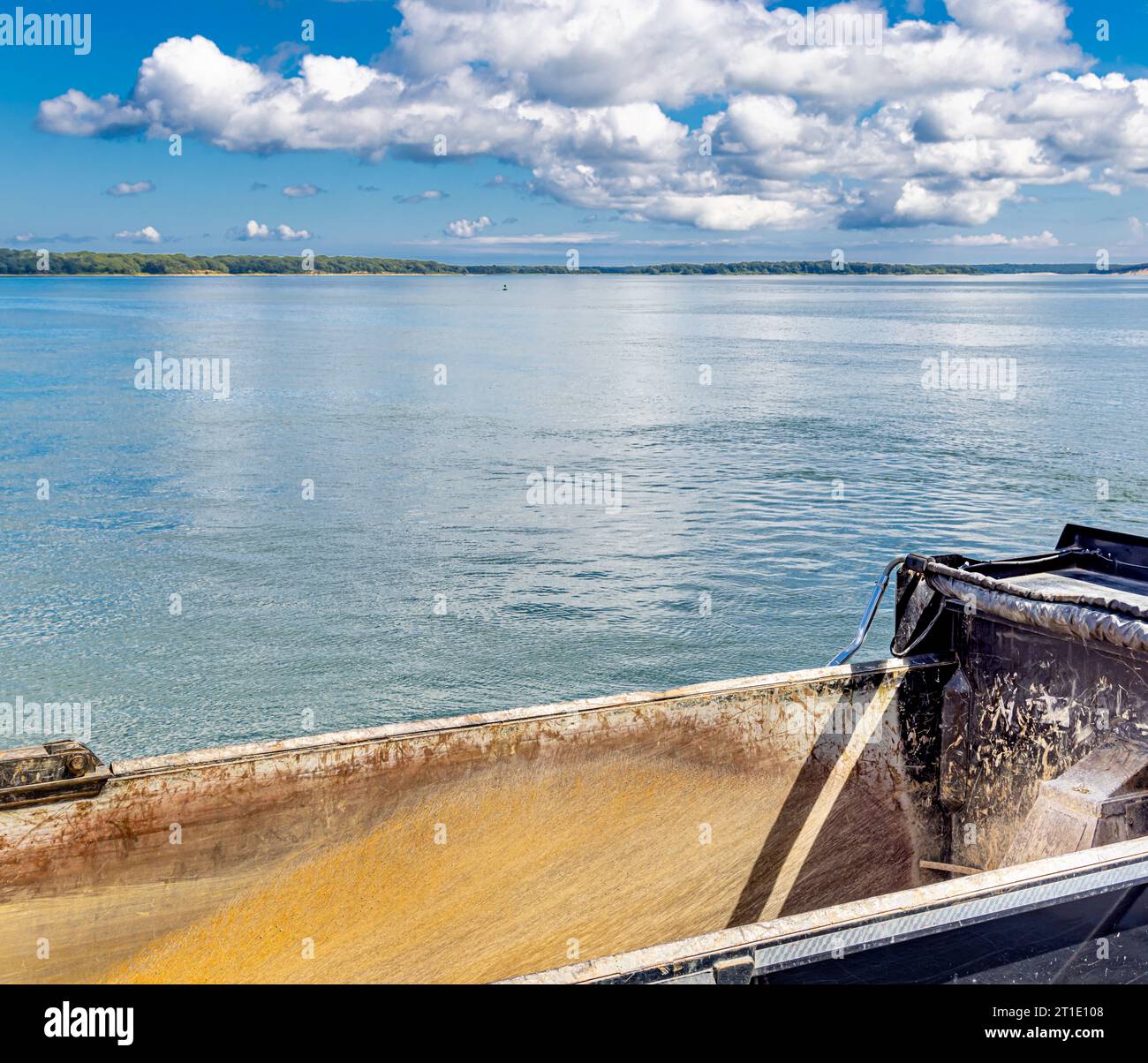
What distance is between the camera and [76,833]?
4.11 meters

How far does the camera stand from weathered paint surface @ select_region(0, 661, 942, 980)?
4.21 meters

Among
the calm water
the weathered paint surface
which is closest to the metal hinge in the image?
the weathered paint surface

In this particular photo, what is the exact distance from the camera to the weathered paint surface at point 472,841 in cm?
421

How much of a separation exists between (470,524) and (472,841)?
12504 mm

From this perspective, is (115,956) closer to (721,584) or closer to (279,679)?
(279,679)

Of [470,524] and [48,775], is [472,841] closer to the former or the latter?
[48,775]

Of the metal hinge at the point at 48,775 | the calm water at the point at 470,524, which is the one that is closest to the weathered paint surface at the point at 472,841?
the metal hinge at the point at 48,775

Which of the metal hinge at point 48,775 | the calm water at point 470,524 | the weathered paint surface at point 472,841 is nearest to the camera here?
the metal hinge at point 48,775

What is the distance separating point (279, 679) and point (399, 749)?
6.68 m

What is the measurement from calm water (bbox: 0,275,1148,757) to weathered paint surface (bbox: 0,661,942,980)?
5.41 metres

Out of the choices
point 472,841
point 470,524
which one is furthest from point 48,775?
point 470,524

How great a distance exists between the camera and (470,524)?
17.2 m

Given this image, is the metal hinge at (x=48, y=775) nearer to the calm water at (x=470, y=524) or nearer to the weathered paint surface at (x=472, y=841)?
the weathered paint surface at (x=472, y=841)

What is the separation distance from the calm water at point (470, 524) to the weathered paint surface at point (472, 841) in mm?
5415
